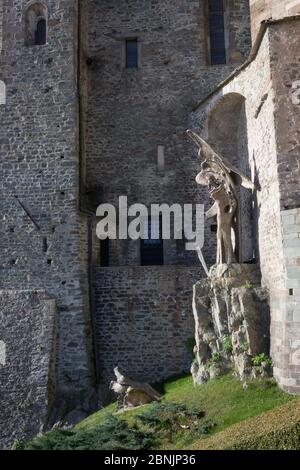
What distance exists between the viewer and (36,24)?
1794 cm

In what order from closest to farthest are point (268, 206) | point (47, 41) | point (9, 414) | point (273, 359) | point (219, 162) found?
1. point (273, 359)
2. point (268, 206)
3. point (219, 162)
4. point (9, 414)
5. point (47, 41)

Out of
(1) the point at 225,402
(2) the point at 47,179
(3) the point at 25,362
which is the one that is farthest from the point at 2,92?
(1) the point at 225,402

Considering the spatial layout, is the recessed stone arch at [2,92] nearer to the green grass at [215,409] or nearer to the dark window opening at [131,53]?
the dark window opening at [131,53]

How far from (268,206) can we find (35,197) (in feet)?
24.8

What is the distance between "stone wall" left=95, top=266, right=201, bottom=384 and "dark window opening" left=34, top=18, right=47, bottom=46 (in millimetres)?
8231

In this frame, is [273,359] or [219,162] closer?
[273,359]

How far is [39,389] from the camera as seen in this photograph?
14.6 metres

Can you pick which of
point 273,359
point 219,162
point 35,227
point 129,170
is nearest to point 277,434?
point 273,359

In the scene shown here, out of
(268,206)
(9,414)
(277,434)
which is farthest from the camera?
Result: (9,414)

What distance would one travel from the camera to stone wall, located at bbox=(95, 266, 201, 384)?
50.0ft

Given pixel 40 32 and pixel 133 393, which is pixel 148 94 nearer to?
pixel 40 32

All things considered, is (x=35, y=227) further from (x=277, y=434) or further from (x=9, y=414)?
(x=277, y=434)

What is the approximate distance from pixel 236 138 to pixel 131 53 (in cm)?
534

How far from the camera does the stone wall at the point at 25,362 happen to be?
14.2 metres
